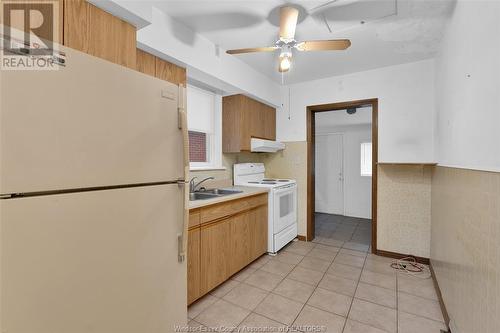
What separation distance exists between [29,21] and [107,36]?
0.38 m

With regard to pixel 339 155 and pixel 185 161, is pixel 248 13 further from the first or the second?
pixel 339 155

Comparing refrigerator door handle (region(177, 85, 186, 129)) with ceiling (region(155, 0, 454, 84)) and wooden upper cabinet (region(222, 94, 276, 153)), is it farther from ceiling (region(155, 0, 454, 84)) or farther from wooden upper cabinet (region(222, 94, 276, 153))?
wooden upper cabinet (region(222, 94, 276, 153))

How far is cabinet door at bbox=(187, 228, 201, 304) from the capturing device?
1.97 meters

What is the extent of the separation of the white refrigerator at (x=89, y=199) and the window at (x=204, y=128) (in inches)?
68.2

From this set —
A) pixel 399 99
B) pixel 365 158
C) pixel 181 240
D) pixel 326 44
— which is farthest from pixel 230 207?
pixel 365 158

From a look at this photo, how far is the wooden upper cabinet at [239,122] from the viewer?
125 inches

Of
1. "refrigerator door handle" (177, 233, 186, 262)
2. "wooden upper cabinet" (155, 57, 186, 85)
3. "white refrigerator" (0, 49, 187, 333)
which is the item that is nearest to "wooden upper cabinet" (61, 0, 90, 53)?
"white refrigerator" (0, 49, 187, 333)

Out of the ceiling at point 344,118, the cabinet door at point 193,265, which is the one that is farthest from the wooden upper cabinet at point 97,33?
the ceiling at point 344,118

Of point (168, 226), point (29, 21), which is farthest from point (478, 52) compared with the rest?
point (29, 21)

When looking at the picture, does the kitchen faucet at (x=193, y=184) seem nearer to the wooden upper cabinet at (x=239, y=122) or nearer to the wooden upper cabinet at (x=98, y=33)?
the wooden upper cabinet at (x=239, y=122)

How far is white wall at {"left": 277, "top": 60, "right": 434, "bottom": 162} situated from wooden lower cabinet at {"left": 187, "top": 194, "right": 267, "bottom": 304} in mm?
1819

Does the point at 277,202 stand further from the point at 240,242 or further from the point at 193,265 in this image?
the point at 193,265

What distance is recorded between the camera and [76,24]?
47.6 inches

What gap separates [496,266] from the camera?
1054 mm
